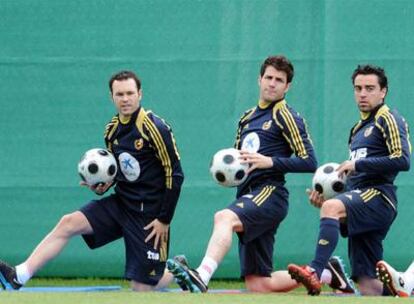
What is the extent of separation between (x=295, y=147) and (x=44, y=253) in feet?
5.94

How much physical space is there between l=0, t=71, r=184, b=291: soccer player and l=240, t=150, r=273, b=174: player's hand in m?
0.56

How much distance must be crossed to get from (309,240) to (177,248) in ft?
3.53

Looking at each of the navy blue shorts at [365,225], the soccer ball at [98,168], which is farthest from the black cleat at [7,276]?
the navy blue shorts at [365,225]

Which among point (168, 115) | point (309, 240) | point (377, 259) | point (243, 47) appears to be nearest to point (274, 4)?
point (243, 47)

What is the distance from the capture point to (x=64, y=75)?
10.8 metres

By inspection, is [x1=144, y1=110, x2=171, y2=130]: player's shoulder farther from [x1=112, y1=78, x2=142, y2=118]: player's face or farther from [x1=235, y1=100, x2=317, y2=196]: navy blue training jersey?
[x1=235, y1=100, x2=317, y2=196]: navy blue training jersey

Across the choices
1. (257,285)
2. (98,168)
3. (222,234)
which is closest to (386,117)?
(222,234)

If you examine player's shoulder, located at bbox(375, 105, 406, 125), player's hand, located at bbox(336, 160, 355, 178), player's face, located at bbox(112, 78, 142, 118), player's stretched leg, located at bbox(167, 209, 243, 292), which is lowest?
player's stretched leg, located at bbox(167, 209, 243, 292)

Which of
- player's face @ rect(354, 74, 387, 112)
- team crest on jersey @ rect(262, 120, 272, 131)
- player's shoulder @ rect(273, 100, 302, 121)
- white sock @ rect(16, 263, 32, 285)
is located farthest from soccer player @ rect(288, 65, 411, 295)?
white sock @ rect(16, 263, 32, 285)

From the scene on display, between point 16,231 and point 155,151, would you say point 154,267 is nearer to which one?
point 155,151

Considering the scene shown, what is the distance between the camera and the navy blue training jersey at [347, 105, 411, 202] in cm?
838

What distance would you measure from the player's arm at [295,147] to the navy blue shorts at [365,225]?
1.10 ft

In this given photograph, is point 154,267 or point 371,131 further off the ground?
point 371,131

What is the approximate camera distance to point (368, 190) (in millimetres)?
8539
